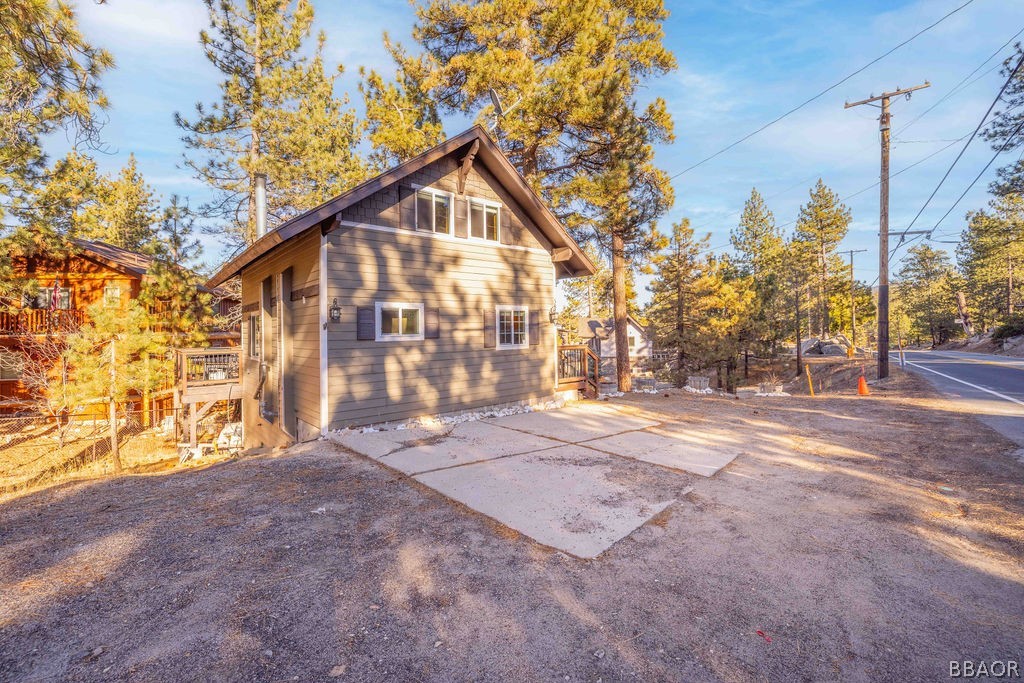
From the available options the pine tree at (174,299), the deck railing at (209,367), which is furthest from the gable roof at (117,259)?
the deck railing at (209,367)

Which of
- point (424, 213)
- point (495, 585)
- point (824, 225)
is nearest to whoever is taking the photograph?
point (495, 585)

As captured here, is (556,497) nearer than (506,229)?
Yes

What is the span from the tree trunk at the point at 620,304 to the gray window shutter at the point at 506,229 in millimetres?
4186

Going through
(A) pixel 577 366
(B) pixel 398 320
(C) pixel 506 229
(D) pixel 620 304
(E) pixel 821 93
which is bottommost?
(A) pixel 577 366

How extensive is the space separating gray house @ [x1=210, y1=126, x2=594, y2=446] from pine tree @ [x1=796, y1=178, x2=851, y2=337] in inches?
1519

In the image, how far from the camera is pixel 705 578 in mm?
3135

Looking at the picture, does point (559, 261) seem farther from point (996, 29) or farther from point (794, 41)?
point (996, 29)

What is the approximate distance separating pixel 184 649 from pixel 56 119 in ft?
31.3

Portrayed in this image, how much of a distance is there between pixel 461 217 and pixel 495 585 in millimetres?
7886

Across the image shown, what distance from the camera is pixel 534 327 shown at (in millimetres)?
10914

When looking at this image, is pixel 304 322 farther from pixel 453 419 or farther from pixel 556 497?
pixel 556 497

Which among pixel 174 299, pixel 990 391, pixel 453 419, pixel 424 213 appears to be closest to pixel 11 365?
pixel 174 299

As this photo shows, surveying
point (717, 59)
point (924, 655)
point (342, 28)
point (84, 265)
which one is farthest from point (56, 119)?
point (717, 59)

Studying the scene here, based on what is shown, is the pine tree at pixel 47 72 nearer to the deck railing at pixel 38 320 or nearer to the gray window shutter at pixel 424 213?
the gray window shutter at pixel 424 213
